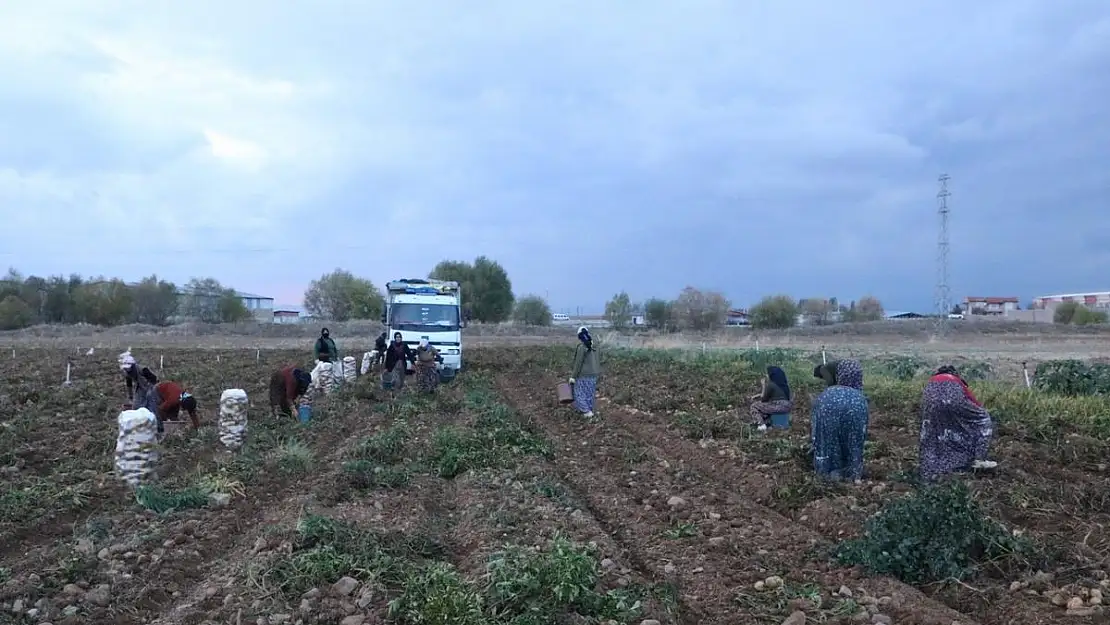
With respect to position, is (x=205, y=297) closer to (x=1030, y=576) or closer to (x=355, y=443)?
(x=355, y=443)

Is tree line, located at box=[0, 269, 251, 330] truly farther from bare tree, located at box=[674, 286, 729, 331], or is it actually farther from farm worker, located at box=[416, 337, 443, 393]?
farm worker, located at box=[416, 337, 443, 393]

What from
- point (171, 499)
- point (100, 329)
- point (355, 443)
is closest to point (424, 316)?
point (355, 443)

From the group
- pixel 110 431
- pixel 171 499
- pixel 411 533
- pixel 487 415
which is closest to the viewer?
pixel 411 533

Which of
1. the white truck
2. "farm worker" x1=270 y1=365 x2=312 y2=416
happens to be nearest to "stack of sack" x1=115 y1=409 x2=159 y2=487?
"farm worker" x1=270 y1=365 x2=312 y2=416

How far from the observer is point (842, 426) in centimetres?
755

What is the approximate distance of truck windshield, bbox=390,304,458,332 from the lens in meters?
20.9

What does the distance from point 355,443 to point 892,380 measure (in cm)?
1121

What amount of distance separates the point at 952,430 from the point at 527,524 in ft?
13.3

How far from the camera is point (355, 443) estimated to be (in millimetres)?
10109

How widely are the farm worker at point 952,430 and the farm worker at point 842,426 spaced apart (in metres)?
0.57

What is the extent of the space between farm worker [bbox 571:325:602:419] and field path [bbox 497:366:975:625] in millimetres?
2070

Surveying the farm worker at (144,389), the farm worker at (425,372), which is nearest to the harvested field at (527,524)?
the farm worker at (144,389)

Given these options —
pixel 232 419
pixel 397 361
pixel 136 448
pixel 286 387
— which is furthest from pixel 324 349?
pixel 136 448

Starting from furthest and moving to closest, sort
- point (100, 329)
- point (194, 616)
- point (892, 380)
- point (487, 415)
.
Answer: point (100, 329)
point (892, 380)
point (487, 415)
point (194, 616)
